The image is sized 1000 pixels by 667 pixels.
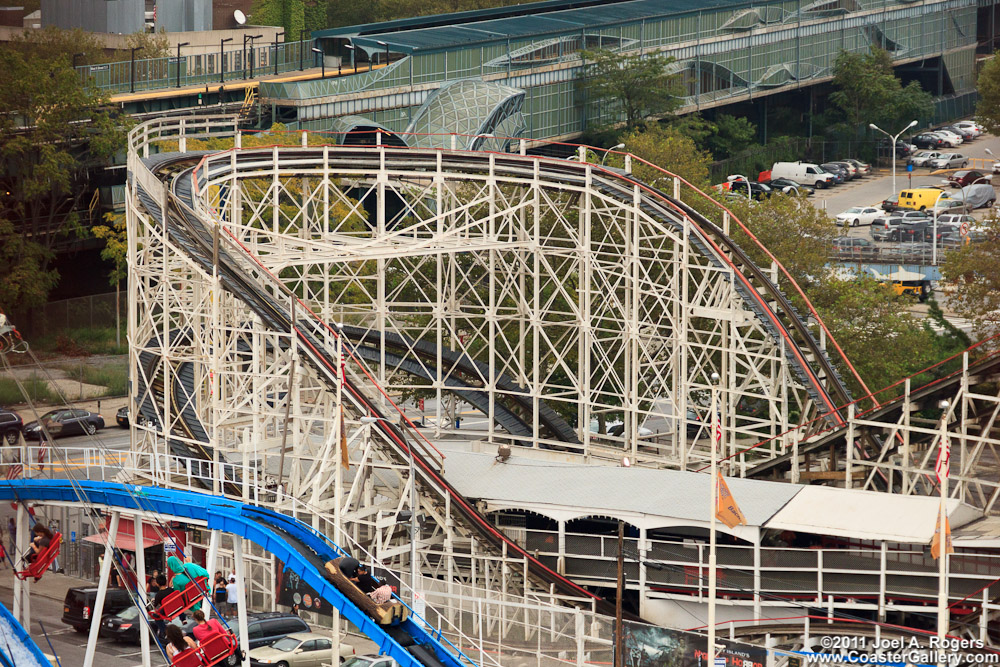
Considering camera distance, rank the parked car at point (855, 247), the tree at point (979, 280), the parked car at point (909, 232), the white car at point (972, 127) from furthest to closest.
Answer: the white car at point (972, 127) → the parked car at point (909, 232) → the parked car at point (855, 247) → the tree at point (979, 280)

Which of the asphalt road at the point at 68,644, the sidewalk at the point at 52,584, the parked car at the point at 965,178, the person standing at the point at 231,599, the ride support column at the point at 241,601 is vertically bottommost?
the asphalt road at the point at 68,644

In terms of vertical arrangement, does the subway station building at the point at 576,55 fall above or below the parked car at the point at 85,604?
above

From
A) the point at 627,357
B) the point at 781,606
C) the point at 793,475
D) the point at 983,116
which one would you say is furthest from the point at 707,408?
the point at 983,116

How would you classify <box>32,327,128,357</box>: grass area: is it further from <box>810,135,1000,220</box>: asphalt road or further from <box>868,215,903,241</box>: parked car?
<box>810,135,1000,220</box>: asphalt road

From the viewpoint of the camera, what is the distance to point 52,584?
40969mm

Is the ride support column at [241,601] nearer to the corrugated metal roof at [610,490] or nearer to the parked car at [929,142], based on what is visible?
the corrugated metal roof at [610,490]

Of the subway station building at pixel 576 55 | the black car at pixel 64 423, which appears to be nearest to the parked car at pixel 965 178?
the subway station building at pixel 576 55

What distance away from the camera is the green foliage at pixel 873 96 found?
101 m

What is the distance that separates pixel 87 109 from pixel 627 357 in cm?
3372

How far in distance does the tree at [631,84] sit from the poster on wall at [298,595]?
54714 mm

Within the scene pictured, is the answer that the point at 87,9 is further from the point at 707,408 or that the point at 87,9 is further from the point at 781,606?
the point at 781,606

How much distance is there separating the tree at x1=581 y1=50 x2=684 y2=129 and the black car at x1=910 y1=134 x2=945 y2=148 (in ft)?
65.3

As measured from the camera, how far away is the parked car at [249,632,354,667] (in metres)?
33.8

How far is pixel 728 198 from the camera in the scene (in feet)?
207
